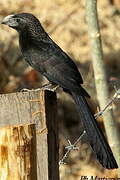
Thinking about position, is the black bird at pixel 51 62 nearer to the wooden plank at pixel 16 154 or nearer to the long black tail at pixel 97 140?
the long black tail at pixel 97 140

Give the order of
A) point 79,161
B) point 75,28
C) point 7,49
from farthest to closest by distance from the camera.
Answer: point 75,28, point 7,49, point 79,161

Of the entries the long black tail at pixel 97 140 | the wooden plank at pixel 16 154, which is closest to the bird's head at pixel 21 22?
the long black tail at pixel 97 140

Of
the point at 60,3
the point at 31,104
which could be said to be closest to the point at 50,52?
the point at 31,104

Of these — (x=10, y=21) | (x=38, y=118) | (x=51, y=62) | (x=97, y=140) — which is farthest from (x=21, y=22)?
(x=38, y=118)

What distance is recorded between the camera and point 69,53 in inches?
363

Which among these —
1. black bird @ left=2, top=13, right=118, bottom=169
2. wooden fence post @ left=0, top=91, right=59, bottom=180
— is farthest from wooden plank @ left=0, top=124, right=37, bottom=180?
black bird @ left=2, top=13, right=118, bottom=169

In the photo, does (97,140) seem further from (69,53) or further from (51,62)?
(69,53)

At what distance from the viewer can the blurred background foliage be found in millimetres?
8102

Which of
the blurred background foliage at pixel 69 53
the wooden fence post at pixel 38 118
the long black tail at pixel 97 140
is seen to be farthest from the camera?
the blurred background foliage at pixel 69 53

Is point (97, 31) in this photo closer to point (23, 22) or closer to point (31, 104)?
point (23, 22)

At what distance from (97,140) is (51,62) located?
43.8 inches

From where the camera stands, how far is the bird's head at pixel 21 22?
481 centimetres

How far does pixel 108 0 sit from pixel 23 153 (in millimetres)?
7717

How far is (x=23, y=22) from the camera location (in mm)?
4918
